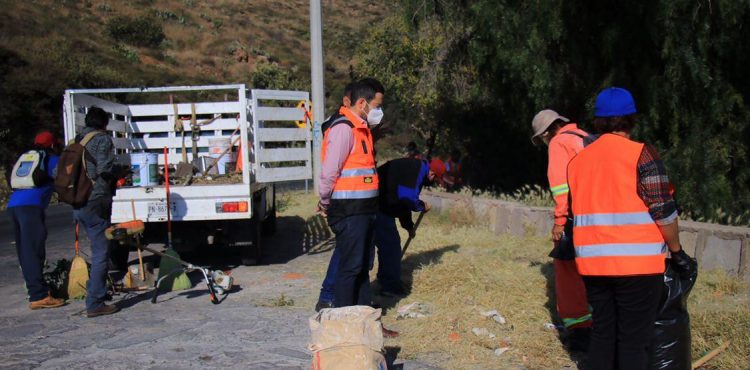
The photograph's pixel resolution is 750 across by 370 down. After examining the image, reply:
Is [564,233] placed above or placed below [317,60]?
below

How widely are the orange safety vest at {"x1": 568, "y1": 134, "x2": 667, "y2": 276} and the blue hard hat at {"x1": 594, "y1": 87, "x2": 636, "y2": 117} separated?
0.43 ft

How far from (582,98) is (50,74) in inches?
760

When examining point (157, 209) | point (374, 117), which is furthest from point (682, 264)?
point (157, 209)

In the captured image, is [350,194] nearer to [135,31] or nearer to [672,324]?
[672,324]

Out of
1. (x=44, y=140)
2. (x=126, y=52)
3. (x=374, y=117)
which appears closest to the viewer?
(x=374, y=117)

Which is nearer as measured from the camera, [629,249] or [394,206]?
[629,249]

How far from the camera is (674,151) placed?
9.28 metres

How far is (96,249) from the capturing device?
6.76 m

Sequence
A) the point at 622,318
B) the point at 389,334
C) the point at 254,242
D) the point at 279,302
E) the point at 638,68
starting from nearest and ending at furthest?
the point at 622,318 → the point at 389,334 → the point at 279,302 → the point at 254,242 → the point at 638,68

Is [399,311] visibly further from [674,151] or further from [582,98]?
[582,98]

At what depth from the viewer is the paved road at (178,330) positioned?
5.35 meters

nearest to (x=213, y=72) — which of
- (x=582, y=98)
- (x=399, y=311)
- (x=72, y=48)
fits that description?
(x=72, y=48)

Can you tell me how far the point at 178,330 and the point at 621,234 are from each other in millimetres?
3935

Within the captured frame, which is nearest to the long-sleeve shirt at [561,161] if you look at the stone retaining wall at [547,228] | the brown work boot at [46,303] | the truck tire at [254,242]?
the stone retaining wall at [547,228]
